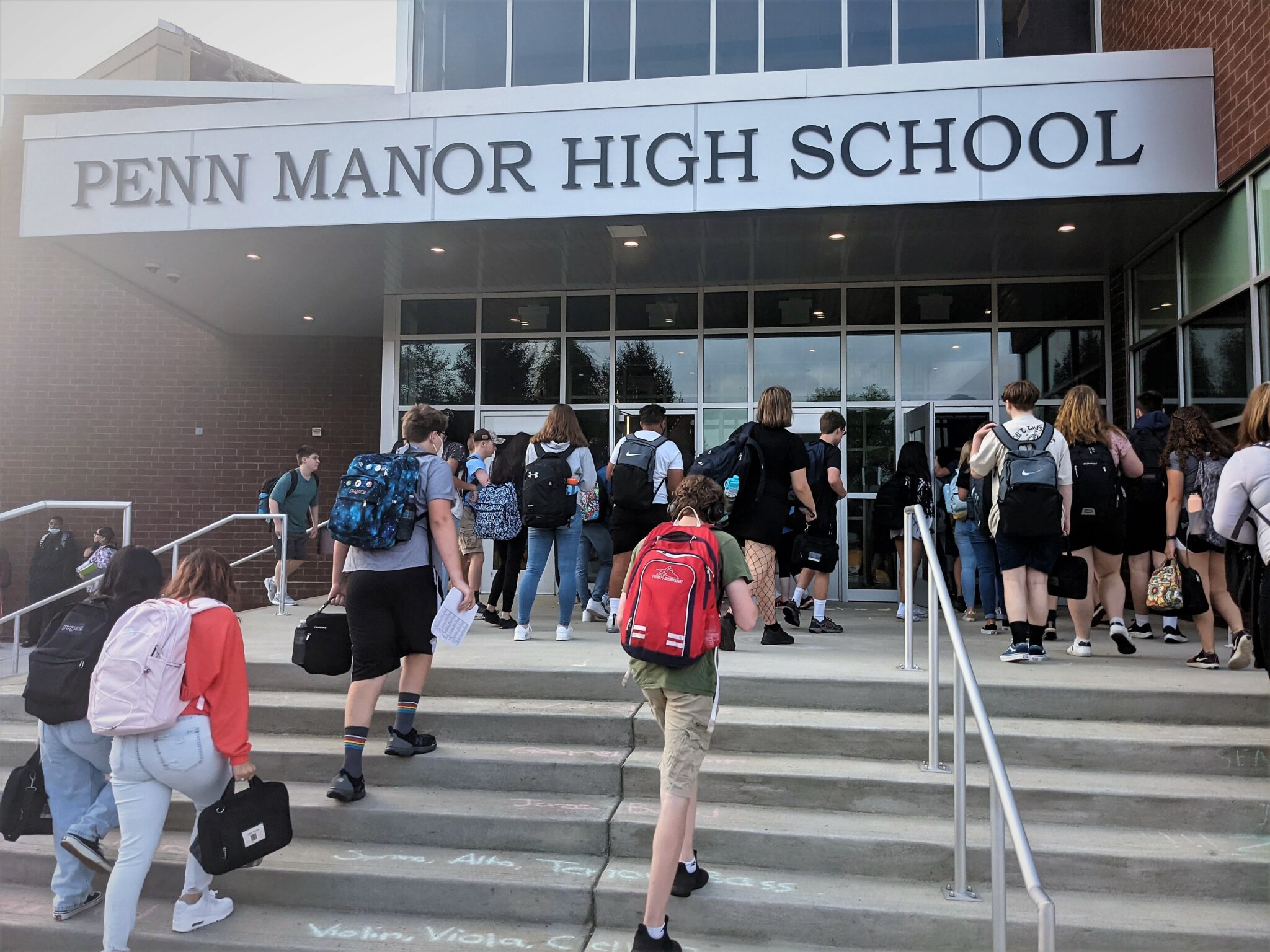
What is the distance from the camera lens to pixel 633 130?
781 centimetres

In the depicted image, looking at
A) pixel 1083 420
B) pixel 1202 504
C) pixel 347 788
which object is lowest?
pixel 347 788

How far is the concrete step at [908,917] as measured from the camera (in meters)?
3.23

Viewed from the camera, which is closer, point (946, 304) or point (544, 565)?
point (544, 565)

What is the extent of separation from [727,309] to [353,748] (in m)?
7.56

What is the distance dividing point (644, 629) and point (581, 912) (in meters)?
1.28

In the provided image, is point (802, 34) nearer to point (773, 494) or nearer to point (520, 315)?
point (520, 315)

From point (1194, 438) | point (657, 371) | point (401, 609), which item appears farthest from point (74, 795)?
point (657, 371)

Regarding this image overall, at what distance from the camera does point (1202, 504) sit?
5.00 m

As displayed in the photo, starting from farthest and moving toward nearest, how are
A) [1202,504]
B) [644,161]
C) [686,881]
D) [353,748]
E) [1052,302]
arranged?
[1052,302]
[644,161]
[1202,504]
[353,748]
[686,881]

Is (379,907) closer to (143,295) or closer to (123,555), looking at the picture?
(123,555)

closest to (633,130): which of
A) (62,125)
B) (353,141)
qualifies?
(353,141)

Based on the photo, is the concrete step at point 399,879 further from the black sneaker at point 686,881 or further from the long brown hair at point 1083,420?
the long brown hair at point 1083,420

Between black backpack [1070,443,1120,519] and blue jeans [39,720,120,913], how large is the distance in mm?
5582

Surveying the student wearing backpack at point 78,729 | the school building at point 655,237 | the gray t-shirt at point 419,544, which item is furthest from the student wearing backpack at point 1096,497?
the student wearing backpack at point 78,729
